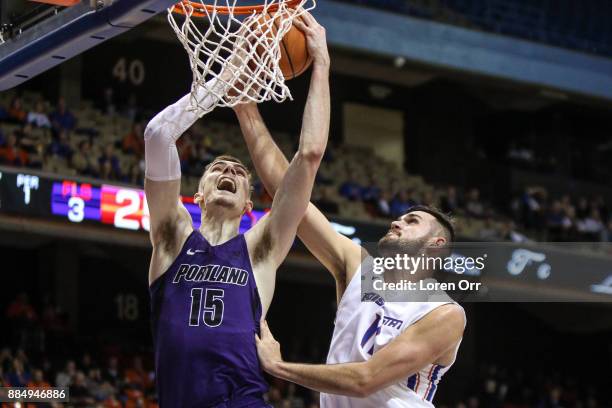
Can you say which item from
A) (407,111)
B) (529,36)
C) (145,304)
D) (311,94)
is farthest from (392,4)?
(311,94)

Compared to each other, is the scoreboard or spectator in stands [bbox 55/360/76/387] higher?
the scoreboard

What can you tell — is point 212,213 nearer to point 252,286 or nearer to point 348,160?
point 252,286

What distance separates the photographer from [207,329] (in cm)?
420

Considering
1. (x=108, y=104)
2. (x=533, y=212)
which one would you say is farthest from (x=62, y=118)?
(x=533, y=212)

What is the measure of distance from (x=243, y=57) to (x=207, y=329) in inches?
48.1

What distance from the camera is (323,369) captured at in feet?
13.9

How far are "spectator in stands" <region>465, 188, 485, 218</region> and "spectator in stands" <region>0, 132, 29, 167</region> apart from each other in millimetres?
8593

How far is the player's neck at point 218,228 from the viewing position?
4484 mm

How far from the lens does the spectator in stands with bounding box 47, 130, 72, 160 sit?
15164 millimetres

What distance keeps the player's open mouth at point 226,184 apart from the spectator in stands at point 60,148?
11008mm

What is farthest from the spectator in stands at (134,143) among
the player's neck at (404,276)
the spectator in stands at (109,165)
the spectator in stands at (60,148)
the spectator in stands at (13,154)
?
the player's neck at (404,276)

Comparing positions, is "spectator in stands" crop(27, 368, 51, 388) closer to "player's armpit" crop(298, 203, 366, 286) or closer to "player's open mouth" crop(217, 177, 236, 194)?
"player's armpit" crop(298, 203, 366, 286)

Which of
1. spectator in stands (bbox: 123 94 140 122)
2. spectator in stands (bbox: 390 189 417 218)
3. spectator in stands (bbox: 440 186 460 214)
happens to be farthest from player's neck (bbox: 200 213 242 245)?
spectator in stands (bbox: 440 186 460 214)

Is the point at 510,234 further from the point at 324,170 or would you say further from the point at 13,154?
the point at 13,154
